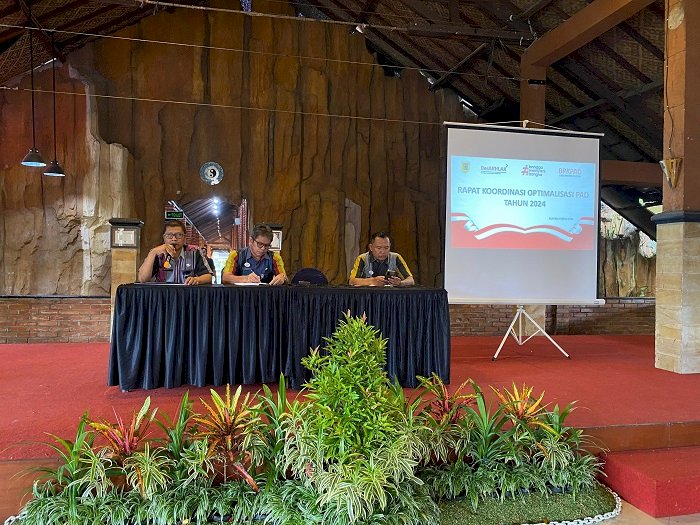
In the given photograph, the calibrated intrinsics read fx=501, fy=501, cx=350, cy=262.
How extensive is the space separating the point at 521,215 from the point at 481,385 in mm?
1730

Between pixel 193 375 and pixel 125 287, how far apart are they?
2.16 ft

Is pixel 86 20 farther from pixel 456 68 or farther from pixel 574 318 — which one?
pixel 574 318

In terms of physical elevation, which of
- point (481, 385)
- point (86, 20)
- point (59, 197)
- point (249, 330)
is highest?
point (86, 20)

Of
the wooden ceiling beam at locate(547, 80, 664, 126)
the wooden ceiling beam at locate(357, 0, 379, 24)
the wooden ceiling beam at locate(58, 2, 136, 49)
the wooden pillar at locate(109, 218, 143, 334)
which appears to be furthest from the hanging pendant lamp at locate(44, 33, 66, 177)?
the wooden ceiling beam at locate(547, 80, 664, 126)

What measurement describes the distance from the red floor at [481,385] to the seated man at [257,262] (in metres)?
0.80

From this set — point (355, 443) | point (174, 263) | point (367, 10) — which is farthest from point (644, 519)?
point (367, 10)

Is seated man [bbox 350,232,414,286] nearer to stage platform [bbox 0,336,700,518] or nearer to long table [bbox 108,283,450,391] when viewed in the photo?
long table [bbox 108,283,450,391]

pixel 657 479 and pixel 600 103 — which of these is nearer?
pixel 657 479

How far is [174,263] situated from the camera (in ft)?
11.3

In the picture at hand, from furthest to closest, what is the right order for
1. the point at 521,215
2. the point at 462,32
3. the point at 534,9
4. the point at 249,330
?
the point at 462,32, the point at 534,9, the point at 521,215, the point at 249,330

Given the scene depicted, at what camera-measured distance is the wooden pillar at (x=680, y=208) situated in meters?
3.76

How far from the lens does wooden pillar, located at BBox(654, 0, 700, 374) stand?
376cm

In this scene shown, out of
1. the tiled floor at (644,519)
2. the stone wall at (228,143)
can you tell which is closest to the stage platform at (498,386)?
the tiled floor at (644,519)

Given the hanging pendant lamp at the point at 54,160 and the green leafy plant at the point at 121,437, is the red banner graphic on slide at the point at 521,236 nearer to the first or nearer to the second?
the green leafy plant at the point at 121,437
